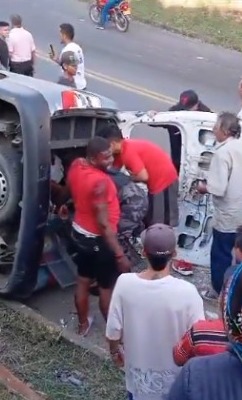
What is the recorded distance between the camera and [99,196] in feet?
20.5

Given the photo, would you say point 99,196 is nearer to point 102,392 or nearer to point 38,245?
point 38,245

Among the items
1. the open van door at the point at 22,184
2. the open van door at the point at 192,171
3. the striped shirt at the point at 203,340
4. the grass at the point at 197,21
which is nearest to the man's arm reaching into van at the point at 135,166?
the open van door at the point at 192,171

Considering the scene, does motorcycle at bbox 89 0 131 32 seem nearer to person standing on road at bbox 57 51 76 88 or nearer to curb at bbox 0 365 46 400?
person standing on road at bbox 57 51 76 88

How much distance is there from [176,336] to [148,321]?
6.0 inches

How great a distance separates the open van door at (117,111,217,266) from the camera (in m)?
7.59

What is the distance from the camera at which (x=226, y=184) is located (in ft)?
22.7

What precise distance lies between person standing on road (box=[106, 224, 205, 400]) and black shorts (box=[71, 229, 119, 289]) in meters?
1.76

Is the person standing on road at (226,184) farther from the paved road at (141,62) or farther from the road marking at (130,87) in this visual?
the road marking at (130,87)

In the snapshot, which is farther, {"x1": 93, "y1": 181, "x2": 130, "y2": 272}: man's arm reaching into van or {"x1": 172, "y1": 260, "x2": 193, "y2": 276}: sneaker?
{"x1": 172, "y1": 260, "x2": 193, "y2": 276}: sneaker

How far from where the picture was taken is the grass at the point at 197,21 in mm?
18812

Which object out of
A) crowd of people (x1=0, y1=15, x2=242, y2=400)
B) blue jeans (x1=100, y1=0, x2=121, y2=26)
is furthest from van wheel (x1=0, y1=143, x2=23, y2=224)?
blue jeans (x1=100, y1=0, x2=121, y2=26)

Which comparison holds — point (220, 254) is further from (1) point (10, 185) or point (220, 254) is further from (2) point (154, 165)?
(1) point (10, 185)

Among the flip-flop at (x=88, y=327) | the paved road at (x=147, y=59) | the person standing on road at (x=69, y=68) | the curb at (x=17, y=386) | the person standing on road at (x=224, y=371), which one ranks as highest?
the person standing on road at (x=224, y=371)

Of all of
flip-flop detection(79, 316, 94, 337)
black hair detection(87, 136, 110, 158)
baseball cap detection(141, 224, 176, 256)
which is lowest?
flip-flop detection(79, 316, 94, 337)
